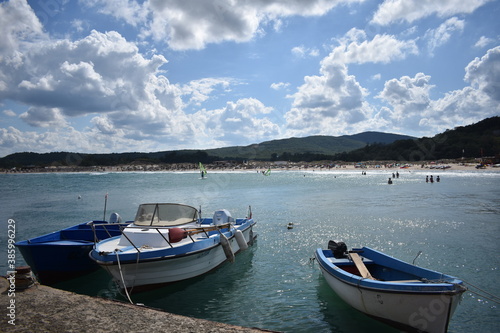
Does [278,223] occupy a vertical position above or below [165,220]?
below

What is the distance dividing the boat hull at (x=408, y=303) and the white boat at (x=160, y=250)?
5623 mm

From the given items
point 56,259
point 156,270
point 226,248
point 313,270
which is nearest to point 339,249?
point 313,270

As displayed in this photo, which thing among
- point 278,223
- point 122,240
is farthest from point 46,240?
point 278,223

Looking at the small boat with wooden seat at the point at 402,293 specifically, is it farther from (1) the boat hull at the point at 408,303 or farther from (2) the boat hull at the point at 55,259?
(2) the boat hull at the point at 55,259

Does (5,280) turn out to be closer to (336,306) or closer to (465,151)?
(336,306)

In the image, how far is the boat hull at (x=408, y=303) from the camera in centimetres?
754

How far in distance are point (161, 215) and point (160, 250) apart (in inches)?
106

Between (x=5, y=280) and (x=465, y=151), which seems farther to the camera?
(x=465, y=151)

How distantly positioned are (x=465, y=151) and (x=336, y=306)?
158262 millimetres

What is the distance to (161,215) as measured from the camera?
43.9ft

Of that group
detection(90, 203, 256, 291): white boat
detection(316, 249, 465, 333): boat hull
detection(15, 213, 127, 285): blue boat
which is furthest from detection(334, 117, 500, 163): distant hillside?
detection(15, 213, 127, 285): blue boat

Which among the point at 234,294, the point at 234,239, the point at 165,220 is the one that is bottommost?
the point at 234,294

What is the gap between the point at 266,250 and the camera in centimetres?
1734

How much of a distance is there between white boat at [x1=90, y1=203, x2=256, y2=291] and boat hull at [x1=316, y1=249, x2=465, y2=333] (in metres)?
5.62
